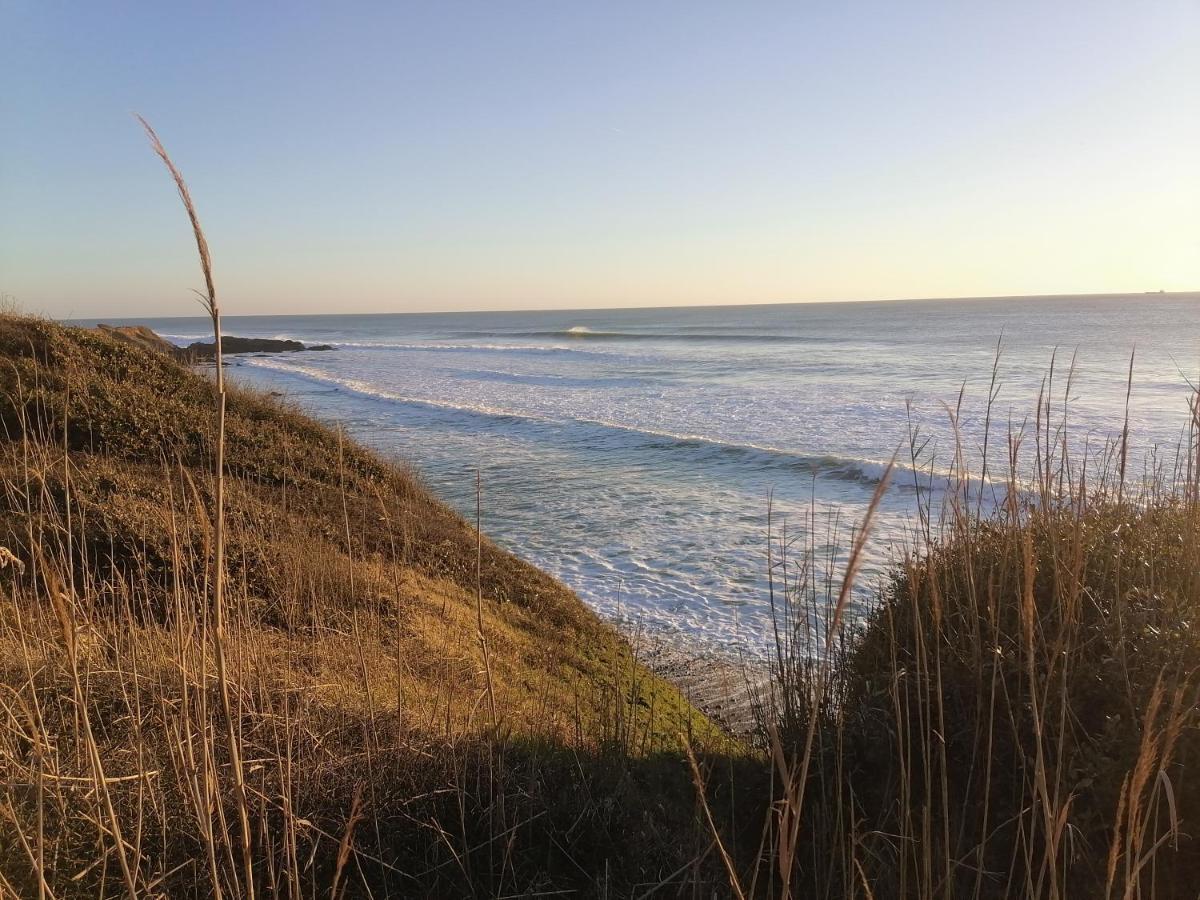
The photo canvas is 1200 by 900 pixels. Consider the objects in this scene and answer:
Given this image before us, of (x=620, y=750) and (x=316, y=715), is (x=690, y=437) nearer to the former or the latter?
(x=620, y=750)

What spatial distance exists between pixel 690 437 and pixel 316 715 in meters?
17.2

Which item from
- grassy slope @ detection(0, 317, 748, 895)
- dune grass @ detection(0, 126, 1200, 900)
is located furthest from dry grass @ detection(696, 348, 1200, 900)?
grassy slope @ detection(0, 317, 748, 895)

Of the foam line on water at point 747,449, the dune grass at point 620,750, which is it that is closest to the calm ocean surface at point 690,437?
the foam line on water at point 747,449

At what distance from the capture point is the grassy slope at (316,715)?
103 inches

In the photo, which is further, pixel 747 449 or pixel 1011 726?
pixel 747 449

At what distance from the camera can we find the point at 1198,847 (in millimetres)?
2688

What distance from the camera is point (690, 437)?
2028 cm

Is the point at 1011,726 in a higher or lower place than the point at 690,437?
higher

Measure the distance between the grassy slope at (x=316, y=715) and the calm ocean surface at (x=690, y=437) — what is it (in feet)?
5.47

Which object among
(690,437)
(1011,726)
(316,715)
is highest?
(1011,726)

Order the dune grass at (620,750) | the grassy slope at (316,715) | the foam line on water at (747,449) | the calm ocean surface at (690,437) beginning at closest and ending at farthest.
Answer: the dune grass at (620,750), the grassy slope at (316,715), the calm ocean surface at (690,437), the foam line on water at (747,449)

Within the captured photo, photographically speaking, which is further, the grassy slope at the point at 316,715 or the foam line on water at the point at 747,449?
the foam line on water at the point at 747,449

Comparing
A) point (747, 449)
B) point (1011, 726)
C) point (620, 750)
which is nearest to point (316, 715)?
point (620, 750)

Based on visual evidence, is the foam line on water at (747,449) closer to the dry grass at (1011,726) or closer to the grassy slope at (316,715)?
the dry grass at (1011,726)
